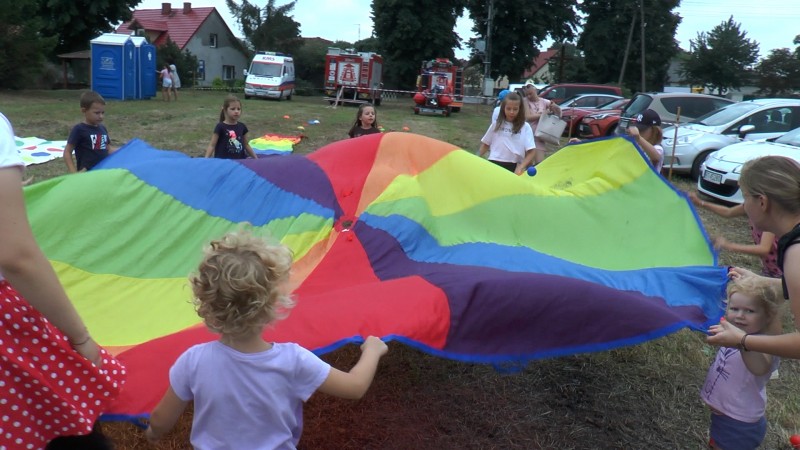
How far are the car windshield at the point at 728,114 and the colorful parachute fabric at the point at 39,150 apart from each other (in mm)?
10454

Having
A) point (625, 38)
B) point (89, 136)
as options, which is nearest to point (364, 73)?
point (625, 38)

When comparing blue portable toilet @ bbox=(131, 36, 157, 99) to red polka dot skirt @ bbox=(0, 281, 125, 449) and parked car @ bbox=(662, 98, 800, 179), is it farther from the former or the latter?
red polka dot skirt @ bbox=(0, 281, 125, 449)

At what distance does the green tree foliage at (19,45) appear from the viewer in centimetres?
1870

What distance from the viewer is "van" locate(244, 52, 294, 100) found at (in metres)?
25.1

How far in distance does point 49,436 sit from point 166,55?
34.3m

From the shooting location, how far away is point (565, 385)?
3.69 metres

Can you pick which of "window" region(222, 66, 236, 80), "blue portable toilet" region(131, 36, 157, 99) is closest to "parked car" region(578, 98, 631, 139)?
"blue portable toilet" region(131, 36, 157, 99)

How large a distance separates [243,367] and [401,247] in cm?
168

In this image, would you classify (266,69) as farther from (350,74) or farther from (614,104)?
(614,104)

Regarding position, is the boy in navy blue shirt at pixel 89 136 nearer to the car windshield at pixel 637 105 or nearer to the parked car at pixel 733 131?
the parked car at pixel 733 131

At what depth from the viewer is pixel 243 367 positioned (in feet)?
5.41

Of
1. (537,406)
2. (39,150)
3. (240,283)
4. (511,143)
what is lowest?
(537,406)

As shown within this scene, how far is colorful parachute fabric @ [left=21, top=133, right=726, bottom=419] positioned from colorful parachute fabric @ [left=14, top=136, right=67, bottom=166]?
6076 millimetres

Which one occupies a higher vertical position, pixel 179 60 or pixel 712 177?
pixel 179 60
